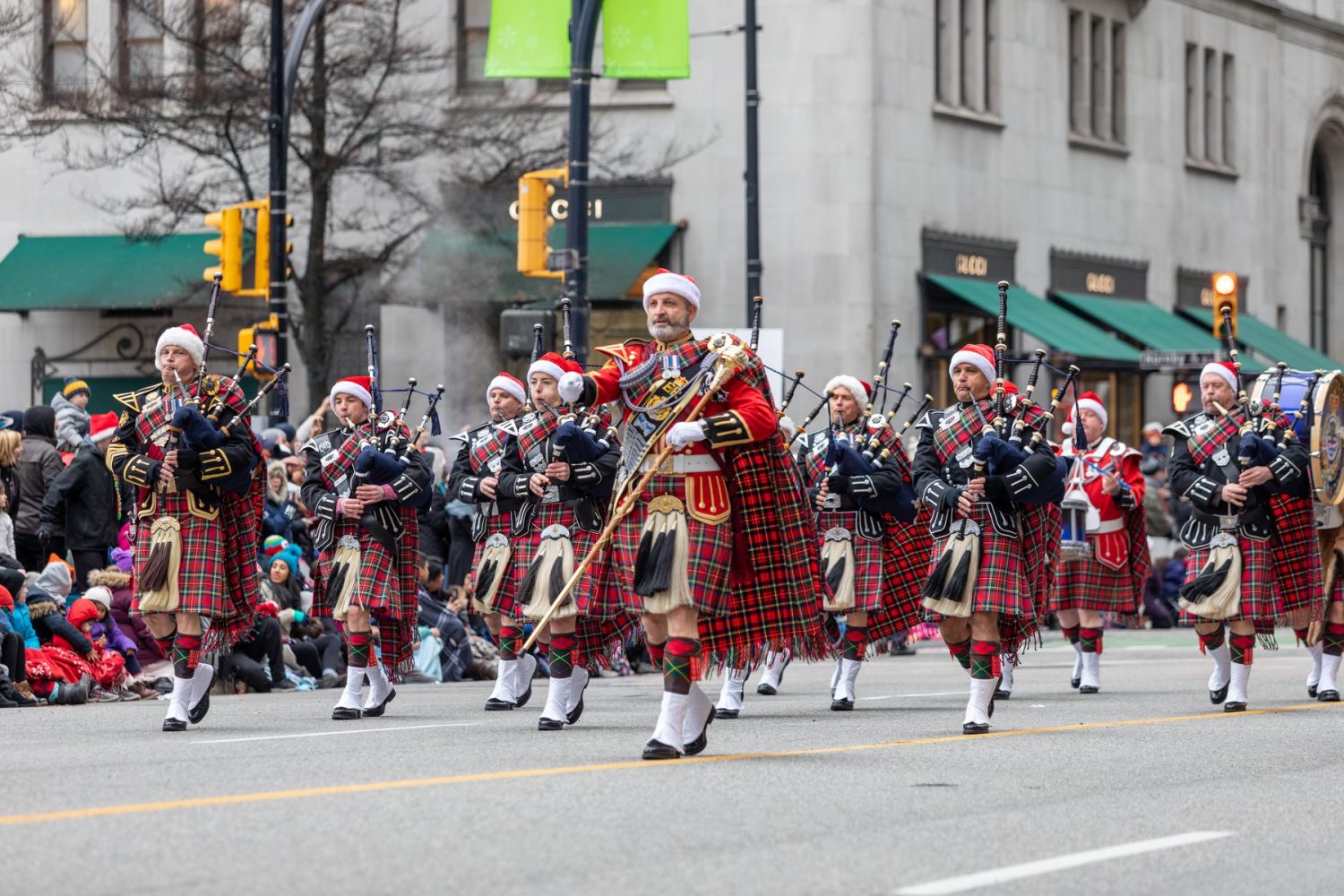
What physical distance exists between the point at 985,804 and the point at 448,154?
2037 cm

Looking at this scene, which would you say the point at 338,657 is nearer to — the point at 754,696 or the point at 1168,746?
the point at 754,696

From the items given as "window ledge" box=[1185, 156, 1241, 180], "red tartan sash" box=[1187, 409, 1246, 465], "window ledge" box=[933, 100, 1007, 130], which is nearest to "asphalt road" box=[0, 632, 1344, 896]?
"red tartan sash" box=[1187, 409, 1246, 465]

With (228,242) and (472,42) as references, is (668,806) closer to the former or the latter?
(228,242)

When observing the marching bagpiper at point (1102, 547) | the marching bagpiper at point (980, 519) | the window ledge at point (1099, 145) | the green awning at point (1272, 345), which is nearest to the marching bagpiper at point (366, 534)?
the marching bagpiper at point (980, 519)

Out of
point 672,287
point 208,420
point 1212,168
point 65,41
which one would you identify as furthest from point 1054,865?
point 1212,168

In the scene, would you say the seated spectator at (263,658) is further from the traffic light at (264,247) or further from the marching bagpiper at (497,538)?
the traffic light at (264,247)

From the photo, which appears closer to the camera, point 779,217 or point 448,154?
point 448,154

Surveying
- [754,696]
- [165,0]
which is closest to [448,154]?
[165,0]

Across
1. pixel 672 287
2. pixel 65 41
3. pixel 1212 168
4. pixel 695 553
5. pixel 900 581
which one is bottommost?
pixel 900 581

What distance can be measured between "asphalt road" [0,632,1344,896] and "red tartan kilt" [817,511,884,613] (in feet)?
4.75

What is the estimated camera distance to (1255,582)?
14.1 meters

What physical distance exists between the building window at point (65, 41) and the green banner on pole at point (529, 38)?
459 inches

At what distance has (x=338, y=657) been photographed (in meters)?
17.8

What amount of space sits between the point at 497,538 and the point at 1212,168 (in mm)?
28082
